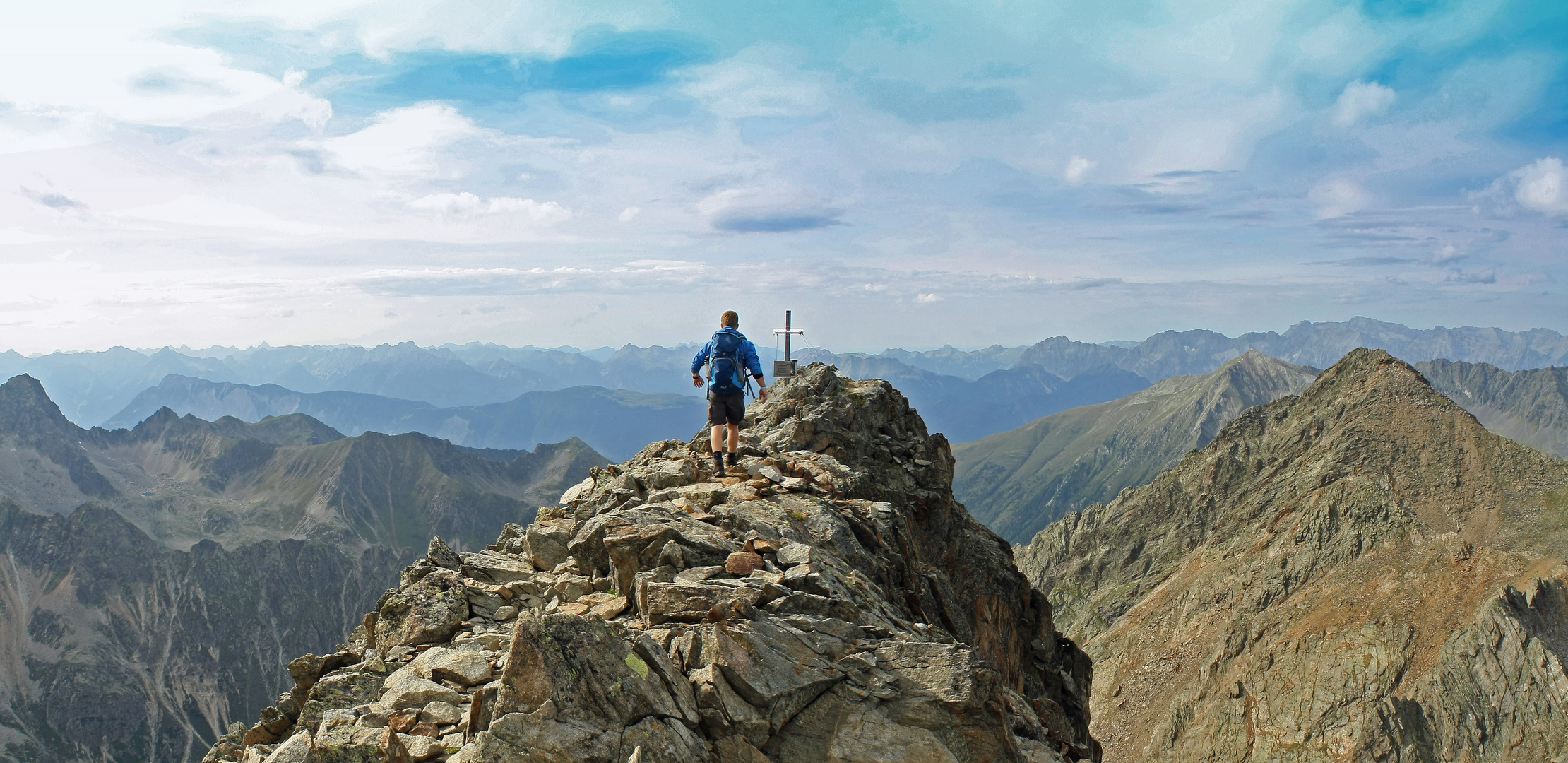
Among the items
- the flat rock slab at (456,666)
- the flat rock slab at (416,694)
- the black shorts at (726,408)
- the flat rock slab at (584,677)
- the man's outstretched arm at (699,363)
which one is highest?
the man's outstretched arm at (699,363)

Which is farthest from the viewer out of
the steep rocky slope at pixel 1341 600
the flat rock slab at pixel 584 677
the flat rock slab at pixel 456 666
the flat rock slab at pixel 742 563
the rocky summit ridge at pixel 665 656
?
the steep rocky slope at pixel 1341 600

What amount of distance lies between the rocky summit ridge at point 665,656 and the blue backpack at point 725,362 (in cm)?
287

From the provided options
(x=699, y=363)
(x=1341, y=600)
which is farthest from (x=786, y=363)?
(x=1341, y=600)

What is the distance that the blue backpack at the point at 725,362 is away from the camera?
2353 centimetres

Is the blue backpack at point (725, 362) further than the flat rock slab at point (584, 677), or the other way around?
the blue backpack at point (725, 362)

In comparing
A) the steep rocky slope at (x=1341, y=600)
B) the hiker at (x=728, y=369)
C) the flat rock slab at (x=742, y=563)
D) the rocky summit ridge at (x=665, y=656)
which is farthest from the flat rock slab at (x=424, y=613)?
the steep rocky slope at (x=1341, y=600)

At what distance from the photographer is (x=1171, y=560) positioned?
178250 millimetres

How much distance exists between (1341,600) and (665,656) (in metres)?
127

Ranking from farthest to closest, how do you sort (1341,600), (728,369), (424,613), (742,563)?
(1341,600)
(728,369)
(742,563)
(424,613)

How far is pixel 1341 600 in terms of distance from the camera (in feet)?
362

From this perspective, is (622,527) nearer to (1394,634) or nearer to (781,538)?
(781,538)

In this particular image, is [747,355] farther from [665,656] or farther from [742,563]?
[665,656]

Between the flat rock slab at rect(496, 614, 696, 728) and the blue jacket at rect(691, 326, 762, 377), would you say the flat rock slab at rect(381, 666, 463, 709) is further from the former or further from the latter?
the blue jacket at rect(691, 326, 762, 377)

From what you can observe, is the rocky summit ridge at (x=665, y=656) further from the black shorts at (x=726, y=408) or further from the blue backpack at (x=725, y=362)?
the blue backpack at (x=725, y=362)
